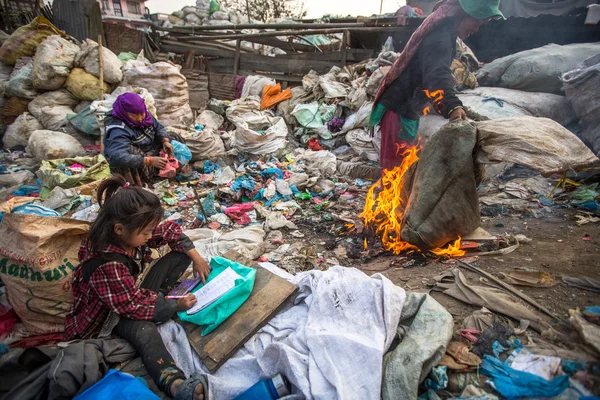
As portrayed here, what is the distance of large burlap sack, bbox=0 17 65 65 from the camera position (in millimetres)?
6227

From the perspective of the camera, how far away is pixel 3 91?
629 centimetres

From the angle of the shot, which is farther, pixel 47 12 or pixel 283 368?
pixel 47 12

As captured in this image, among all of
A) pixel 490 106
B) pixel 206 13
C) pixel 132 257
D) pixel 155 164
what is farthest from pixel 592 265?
pixel 206 13

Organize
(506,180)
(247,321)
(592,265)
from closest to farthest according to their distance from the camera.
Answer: (247,321), (592,265), (506,180)

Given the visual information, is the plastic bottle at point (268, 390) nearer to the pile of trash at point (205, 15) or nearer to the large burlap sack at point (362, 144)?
the large burlap sack at point (362, 144)

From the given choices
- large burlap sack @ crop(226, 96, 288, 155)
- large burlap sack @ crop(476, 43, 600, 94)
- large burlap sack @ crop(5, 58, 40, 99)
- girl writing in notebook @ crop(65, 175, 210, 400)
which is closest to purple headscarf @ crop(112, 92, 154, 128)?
girl writing in notebook @ crop(65, 175, 210, 400)

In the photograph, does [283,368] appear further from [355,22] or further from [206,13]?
[206,13]

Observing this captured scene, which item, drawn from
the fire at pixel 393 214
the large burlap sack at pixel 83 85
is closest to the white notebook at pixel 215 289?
the fire at pixel 393 214

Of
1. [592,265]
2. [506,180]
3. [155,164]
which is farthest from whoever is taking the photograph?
[506,180]

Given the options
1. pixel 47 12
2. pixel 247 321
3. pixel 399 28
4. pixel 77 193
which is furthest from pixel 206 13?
pixel 247 321

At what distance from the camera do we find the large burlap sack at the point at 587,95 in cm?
364

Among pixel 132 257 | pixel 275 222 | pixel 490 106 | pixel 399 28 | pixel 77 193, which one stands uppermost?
pixel 399 28

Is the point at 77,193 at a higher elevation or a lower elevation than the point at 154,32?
lower

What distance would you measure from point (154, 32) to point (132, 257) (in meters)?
9.61
